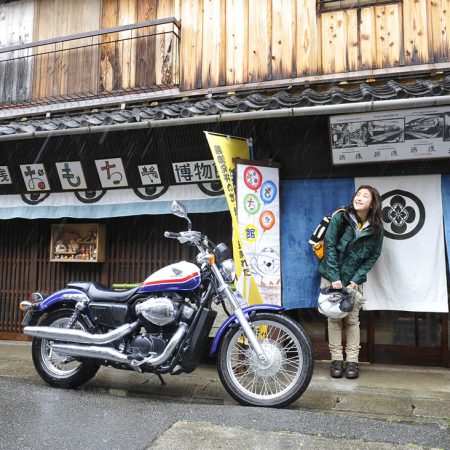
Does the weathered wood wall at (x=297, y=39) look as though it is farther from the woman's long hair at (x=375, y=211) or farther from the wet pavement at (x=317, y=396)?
the wet pavement at (x=317, y=396)

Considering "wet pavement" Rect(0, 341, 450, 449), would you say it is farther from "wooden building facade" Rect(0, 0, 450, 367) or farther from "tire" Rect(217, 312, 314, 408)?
"wooden building facade" Rect(0, 0, 450, 367)

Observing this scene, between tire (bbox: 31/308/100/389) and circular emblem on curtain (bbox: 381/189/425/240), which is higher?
circular emblem on curtain (bbox: 381/189/425/240)

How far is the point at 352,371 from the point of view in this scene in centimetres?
607

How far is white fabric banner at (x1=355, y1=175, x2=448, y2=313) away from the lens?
622 centimetres

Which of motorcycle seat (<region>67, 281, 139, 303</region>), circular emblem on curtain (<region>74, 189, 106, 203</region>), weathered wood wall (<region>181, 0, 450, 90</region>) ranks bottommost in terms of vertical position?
motorcycle seat (<region>67, 281, 139, 303</region>)

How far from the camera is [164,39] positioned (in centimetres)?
820

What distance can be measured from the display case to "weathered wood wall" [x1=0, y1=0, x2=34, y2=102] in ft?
9.72

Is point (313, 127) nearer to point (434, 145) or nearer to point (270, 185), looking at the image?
point (270, 185)

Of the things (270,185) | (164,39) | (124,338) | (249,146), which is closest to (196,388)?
(124,338)

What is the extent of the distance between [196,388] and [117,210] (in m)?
3.13

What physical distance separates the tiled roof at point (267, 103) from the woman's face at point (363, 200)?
3.89 feet

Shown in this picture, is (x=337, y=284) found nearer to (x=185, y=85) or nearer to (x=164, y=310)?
(x=164, y=310)

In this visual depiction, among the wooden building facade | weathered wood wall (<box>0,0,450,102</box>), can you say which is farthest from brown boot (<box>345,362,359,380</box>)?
weathered wood wall (<box>0,0,450,102</box>)

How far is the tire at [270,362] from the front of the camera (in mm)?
4613
